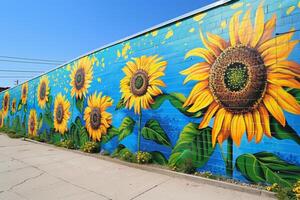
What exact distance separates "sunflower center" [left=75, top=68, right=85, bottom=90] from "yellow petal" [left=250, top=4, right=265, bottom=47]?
7897mm

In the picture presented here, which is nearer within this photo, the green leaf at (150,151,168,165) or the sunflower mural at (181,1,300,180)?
the sunflower mural at (181,1,300,180)

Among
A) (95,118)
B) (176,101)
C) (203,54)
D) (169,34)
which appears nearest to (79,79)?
(95,118)

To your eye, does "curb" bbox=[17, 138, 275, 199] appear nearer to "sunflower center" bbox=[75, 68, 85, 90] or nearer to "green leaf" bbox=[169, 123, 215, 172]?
"green leaf" bbox=[169, 123, 215, 172]

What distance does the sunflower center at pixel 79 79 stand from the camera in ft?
38.0

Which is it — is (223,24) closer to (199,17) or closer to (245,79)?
(199,17)

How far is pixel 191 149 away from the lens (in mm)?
6465

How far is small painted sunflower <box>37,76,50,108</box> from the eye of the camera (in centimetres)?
1545

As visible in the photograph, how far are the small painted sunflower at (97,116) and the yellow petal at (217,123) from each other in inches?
178

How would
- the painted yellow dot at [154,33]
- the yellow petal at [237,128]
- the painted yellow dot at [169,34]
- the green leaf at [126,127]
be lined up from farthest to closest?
the green leaf at [126,127] → the painted yellow dot at [154,33] → the painted yellow dot at [169,34] → the yellow petal at [237,128]

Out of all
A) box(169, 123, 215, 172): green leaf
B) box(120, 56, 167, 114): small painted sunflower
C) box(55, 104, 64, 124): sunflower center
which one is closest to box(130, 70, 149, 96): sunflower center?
box(120, 56, 167, 114): small painted sunflower

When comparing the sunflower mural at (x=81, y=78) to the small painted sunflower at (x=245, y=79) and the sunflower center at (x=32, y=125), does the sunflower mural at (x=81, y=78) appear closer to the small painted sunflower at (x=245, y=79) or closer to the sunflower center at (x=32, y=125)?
the small painted sunflower at (x=245, y=79)

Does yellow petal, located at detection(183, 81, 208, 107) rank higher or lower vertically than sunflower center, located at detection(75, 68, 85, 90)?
lower

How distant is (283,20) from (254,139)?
2371mm

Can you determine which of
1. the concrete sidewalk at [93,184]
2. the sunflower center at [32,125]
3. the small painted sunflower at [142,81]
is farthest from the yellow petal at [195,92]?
the sunflower center at [32,125]
